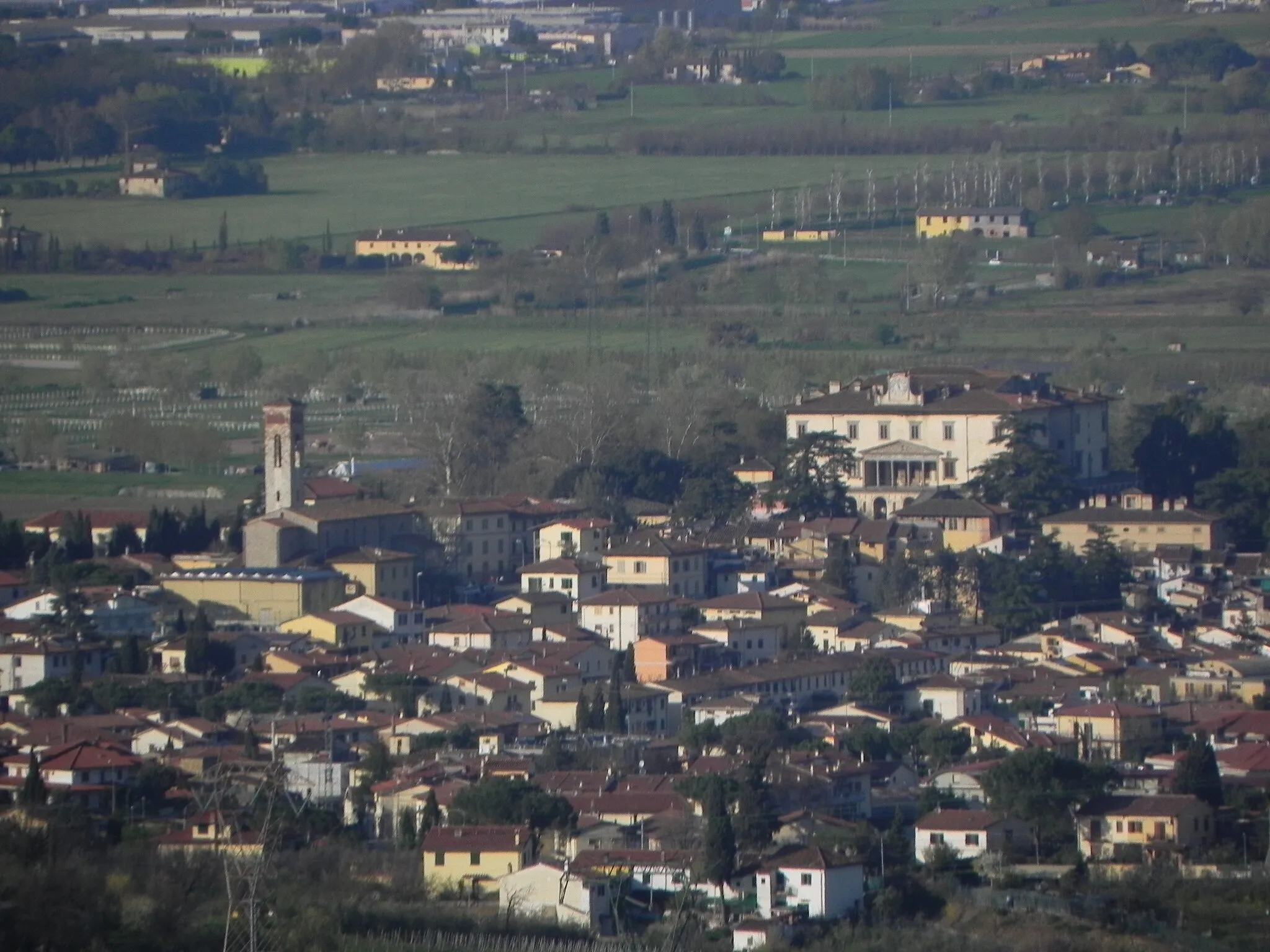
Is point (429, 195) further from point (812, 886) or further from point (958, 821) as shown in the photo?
point (812, 886)

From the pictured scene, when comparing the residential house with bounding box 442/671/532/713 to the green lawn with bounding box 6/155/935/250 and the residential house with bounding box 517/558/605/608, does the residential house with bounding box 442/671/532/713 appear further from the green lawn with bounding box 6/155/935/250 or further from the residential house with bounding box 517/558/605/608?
the green lawn with bounding box 6/155/935/250

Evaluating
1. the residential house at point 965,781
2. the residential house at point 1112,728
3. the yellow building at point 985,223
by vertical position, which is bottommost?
the yellow building at point 985,223

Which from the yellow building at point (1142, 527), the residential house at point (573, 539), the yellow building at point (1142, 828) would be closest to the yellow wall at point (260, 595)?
the residential house at point (573, 539)

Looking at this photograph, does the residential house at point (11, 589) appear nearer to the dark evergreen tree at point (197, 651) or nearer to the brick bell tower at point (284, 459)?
the brick bell tower at point (284, 459)

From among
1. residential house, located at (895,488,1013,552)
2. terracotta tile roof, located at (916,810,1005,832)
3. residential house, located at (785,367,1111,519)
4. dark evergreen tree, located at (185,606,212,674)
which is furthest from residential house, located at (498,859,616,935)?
residential house, located at (785,367,1111,519)

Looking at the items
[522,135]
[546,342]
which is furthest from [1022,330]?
[522,135]

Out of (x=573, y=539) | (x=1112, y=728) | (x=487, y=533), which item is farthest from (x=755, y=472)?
(x=1112, y=728)
